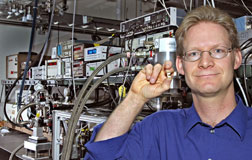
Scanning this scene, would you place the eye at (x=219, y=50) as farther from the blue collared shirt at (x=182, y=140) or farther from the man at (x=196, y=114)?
the blue collared shirt at (x=182, y=140)

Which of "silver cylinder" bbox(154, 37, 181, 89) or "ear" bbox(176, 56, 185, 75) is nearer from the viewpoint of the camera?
"ear" bbox(176, 56, 185, 75)

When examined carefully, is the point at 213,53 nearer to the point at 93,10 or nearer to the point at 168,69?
the point at 168,69

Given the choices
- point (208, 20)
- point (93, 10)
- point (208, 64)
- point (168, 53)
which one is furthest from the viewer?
point (93, 10)

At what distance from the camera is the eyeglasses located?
3.41 feet

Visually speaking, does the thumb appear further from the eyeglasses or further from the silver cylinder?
the silver cylinder

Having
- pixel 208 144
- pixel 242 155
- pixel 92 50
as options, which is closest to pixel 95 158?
pixel 208 144

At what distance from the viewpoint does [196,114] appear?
3.72 feet

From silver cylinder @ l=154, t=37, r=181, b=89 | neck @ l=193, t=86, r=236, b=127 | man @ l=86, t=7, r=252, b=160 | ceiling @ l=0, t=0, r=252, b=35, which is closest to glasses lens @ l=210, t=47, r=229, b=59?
man @ l=86, t=7, r=252, b=160

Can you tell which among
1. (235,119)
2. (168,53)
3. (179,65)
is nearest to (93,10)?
(168,53)

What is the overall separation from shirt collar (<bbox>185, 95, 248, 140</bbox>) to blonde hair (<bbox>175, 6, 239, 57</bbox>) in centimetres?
24

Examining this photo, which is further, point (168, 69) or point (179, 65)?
point (179, 65)

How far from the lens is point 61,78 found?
2.85 m

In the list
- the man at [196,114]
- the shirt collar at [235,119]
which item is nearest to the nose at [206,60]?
the man at [196,114]

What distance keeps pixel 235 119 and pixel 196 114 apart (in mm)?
153
